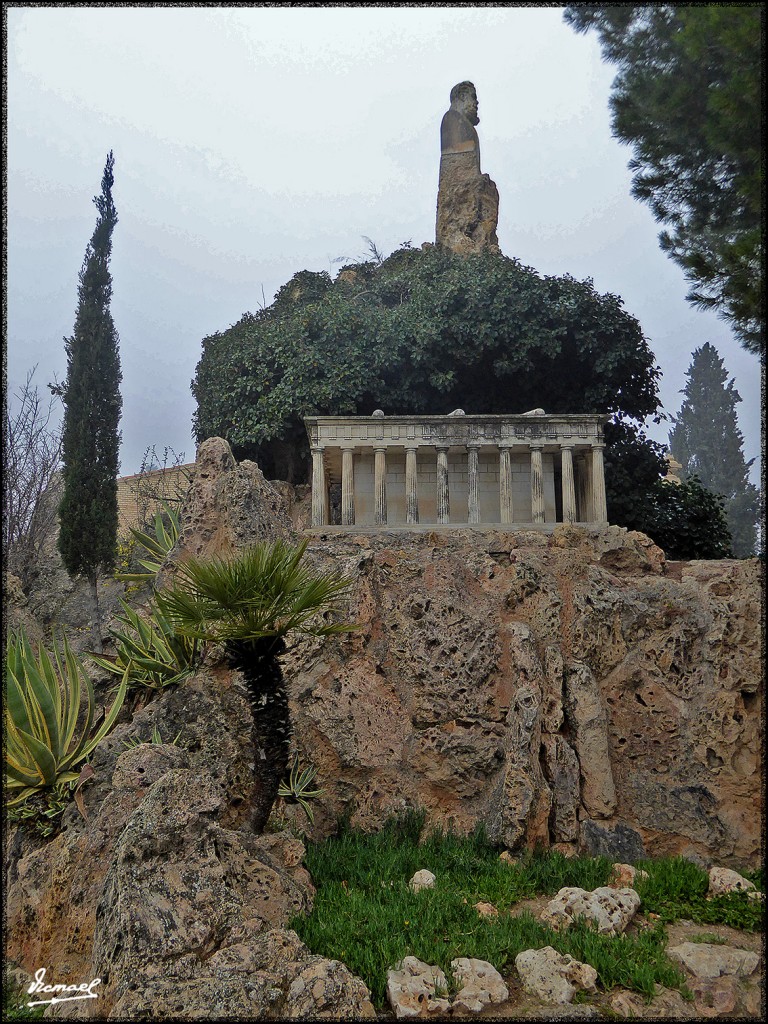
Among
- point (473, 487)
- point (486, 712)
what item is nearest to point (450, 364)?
point (473, 487)

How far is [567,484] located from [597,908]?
16.5 meters

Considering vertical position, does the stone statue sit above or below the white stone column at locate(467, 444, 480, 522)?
above

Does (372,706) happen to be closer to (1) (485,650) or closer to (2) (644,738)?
(1) (485,650)

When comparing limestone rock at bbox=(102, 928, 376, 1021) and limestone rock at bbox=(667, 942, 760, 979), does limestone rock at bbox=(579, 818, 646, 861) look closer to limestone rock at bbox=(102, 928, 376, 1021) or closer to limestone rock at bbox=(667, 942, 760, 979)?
limestone rock at bbox=(667, 942, 760, 979)

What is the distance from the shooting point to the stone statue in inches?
1203

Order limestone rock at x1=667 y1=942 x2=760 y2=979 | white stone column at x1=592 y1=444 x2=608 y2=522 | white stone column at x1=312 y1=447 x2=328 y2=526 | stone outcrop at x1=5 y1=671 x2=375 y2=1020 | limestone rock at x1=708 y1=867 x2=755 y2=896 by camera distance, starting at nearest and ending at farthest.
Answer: stone outcrop at x1=5 y1=671 x2=375 y2=1020 → limestone rock at x1=667 y1=942 x2=760 y2=979 → limestone rock at x1=708 y1=867 x2=755 y2=896 → white stone column at x1=592 y1=444 x2=608 y2=522 → white stone column at x1=312 y1=447 x2=328 y2=526

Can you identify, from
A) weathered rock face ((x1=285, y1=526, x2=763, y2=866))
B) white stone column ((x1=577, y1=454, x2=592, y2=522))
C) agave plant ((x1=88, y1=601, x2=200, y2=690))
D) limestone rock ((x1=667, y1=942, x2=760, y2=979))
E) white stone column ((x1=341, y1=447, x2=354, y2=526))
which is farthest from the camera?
white stone column ((x1=577, y1=454, x2=592, y2=522))

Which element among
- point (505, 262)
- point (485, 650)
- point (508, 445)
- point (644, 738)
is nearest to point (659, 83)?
point (485, 650)

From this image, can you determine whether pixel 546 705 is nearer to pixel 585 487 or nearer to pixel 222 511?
pixel 222 511

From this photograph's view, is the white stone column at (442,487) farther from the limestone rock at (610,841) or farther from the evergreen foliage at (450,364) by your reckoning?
the limestone rock at (610,841)

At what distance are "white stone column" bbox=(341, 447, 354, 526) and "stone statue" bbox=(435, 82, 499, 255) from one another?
13.4 m

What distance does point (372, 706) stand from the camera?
26.4 ft

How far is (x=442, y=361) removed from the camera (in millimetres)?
23297

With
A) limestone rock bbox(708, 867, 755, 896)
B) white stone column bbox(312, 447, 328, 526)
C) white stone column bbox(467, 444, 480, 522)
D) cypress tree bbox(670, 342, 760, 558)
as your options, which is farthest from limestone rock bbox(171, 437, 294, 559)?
cypress tree bbox(670, 342, 760, 558)
